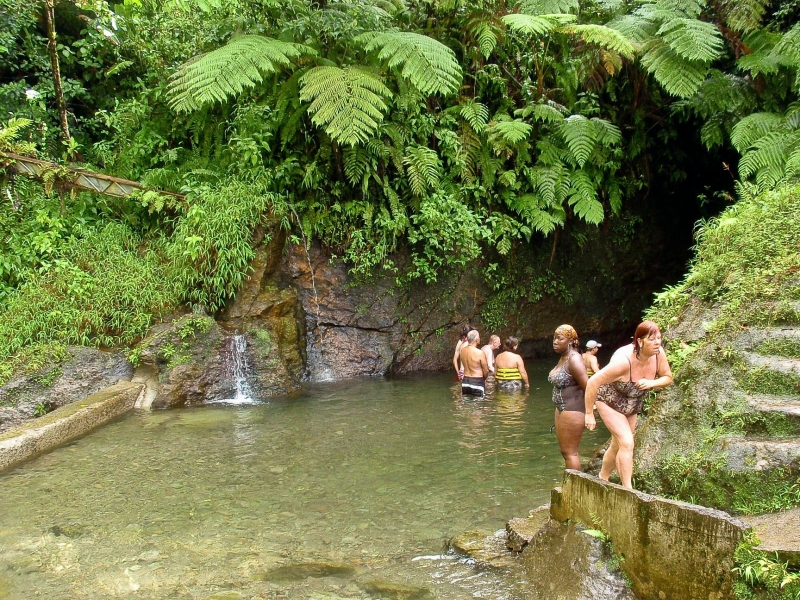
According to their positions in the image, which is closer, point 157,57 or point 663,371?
point 663,371

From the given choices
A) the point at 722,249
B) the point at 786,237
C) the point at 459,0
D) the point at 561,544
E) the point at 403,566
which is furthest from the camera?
the point at 459,0

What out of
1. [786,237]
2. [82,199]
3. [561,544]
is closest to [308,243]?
[82,199]

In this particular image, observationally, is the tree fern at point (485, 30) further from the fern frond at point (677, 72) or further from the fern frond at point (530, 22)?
the fern frond at point (677, 72)

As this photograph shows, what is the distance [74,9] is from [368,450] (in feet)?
38.9

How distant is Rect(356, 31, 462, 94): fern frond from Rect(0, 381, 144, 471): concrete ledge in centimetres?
574

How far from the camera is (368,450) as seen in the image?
705cm

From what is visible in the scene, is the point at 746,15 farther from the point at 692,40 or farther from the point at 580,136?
the point at 580,136

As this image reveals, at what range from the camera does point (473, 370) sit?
31.8 feet

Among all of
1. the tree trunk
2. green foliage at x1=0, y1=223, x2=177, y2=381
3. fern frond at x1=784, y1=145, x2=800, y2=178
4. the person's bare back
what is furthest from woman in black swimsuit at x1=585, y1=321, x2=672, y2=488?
the tree trunk

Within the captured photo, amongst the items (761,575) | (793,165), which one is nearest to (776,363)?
(761,575)

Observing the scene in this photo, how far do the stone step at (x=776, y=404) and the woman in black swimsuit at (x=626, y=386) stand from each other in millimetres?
685

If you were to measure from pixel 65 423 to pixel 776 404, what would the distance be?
700 cm

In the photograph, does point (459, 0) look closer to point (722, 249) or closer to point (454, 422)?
point (722, 249)

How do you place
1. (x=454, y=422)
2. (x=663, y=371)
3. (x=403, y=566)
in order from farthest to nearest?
(x=454, y=422)
(x=663, y=371)
(x=403, y=566)
